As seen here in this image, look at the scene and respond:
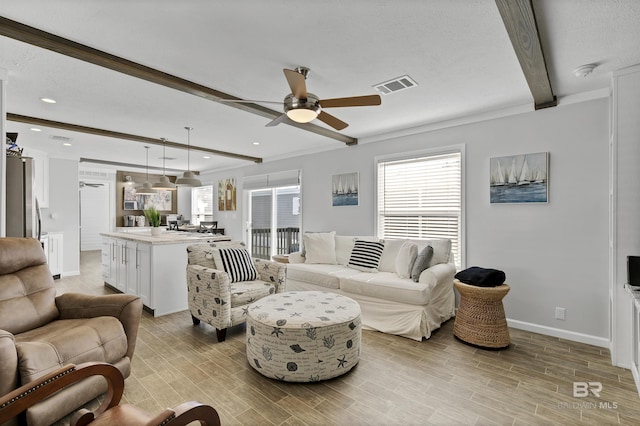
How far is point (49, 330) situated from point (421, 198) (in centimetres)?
404

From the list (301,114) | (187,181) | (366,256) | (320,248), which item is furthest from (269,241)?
(301,114)

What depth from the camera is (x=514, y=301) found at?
11.1ft

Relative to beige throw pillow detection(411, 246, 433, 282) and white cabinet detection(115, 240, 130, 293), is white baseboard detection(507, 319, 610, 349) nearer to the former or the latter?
beige throw pillow detection(411, 246, 433, 282)

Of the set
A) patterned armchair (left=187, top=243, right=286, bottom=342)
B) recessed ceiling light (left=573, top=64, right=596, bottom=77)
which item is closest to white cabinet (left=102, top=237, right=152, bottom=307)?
patterned armchair (left=187, top=243, right=286, bottom=342)

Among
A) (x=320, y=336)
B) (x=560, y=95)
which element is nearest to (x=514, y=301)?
(x=560, y=95)

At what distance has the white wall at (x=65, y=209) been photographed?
233 inches

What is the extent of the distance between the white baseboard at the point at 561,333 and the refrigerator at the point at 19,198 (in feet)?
16.9

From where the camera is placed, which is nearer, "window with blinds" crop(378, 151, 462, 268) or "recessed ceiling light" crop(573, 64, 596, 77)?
"recessed ceiling light" crop(573, 64, 596, 77)

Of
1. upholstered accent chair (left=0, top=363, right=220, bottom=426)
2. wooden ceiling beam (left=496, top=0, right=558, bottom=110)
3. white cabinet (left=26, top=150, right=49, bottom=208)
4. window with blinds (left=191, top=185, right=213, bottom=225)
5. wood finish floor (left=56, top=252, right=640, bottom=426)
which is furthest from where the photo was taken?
window with blinds (left=191, top=185, right=213, bottom=225)

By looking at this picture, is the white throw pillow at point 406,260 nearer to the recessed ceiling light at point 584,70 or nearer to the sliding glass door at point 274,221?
the recessed ceiling light at point 584,70

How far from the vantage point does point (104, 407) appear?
1.33 meters

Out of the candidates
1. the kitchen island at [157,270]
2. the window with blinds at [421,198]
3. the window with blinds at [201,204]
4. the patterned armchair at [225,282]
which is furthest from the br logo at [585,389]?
the window with blinds at [201,204]

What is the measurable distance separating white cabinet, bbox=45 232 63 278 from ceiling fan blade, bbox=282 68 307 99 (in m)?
6.01

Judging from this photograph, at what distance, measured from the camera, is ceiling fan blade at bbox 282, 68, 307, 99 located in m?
1.99
